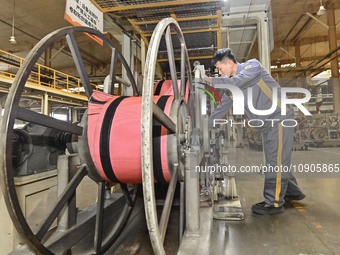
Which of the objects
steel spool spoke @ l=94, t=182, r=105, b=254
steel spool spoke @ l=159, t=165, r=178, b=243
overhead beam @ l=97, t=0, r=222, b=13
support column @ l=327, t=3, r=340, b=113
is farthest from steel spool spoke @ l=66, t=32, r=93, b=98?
support column @ l=327, t=3, r=340, b=113

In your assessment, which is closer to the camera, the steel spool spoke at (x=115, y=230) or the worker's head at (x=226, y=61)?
the steel spool spoke at (x=115, y=230)

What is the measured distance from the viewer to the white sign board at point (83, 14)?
6.83 ft

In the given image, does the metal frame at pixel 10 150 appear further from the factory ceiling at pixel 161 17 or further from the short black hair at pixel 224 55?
the factory ceiling at pixel 161 17

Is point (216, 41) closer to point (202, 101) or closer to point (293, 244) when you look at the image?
point (202, 101)

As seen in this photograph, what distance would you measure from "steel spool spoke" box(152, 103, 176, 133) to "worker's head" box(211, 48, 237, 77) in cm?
132

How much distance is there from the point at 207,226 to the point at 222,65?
1.68 m

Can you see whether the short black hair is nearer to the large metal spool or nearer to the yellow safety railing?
the large metal spool

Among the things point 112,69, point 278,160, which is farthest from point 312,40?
point 112,69

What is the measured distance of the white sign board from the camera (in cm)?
208

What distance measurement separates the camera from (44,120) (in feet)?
4.42

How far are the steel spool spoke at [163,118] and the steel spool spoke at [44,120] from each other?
2.08ft

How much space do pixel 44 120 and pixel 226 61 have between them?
1863 mm

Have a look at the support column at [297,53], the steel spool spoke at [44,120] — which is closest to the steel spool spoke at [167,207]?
the steel spool spoke at [44,120]

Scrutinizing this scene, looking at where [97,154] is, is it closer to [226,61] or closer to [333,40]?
[226,61]
